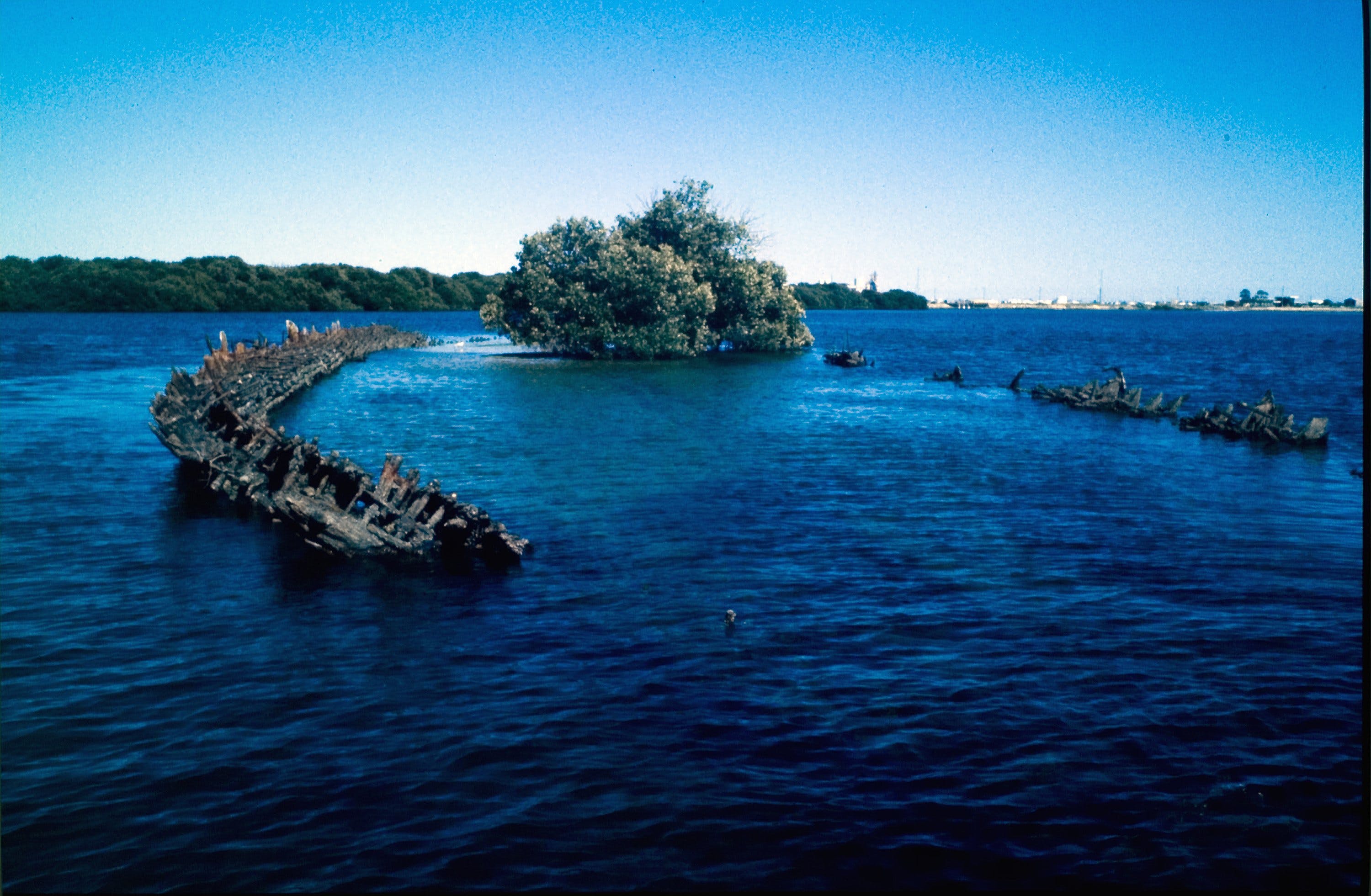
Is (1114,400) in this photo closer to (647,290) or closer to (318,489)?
(647,290)

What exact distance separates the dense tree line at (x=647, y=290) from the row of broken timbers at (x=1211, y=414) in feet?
115

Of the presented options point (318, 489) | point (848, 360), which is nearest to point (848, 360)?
point (848, 360)

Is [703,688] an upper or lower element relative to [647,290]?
lower

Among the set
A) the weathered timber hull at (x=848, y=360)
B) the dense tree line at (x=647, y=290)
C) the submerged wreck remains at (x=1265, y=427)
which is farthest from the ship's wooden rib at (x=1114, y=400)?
the dense tree line at (x=647, y=290)

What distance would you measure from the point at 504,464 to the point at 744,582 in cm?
1642

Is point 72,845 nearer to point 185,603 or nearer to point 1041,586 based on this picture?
point 185,603

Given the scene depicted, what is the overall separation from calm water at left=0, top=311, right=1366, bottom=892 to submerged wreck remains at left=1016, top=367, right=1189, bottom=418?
2008cm

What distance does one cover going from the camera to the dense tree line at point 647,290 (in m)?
85.2

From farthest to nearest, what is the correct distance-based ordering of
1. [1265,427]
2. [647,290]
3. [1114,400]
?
1. [647,290]
2. [1114,400]
3. [1265,427]

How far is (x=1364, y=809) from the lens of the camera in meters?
5.20

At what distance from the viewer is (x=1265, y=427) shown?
1693 inches

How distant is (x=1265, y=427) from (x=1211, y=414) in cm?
465

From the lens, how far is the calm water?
1070cm

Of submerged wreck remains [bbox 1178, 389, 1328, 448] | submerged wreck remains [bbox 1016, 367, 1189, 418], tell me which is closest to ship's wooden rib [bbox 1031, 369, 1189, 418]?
submerged wreck remains [bbox 1016, 367, 1189, 418]
